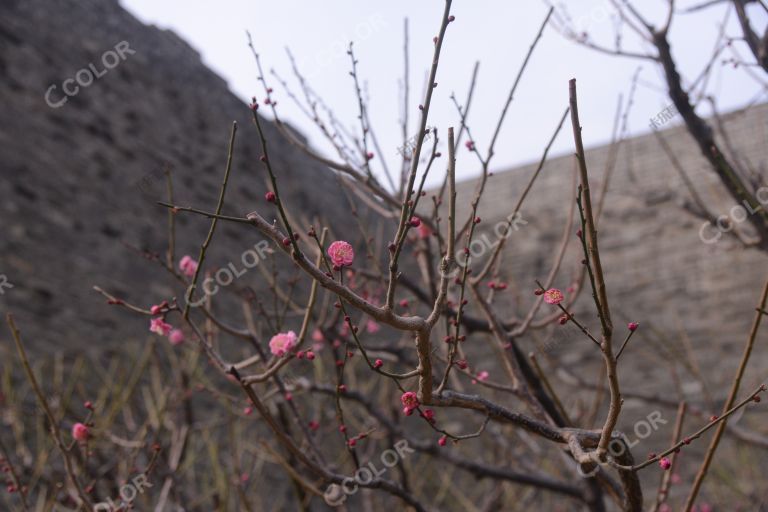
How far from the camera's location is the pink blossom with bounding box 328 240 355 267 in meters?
1.21

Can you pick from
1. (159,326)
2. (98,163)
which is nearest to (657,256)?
(98,163)

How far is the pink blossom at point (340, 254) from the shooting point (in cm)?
121

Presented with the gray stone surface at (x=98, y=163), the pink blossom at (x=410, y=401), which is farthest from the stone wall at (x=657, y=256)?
the pink blossom at (x=410, y=401)

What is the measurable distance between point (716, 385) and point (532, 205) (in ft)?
8.14

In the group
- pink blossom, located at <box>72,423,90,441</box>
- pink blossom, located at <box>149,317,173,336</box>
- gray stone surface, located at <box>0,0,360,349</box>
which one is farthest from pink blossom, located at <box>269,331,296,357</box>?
gray stone surface, located at <box>0,0,360,349</box>

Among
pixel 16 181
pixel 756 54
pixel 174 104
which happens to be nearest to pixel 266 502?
pixel 16 181

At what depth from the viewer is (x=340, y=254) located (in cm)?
122

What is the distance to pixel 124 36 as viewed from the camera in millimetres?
5254

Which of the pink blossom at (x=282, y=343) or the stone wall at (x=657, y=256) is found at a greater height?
the stone wall at (x=657, y=256)

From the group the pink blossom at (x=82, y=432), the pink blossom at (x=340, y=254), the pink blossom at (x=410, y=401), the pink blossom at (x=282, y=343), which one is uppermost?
the pink blossom at (x=340, y=254)

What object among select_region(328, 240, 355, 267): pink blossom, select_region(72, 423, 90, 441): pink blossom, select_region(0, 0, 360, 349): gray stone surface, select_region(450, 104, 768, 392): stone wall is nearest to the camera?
select_region(328, 240, 355, 267): pink blossom

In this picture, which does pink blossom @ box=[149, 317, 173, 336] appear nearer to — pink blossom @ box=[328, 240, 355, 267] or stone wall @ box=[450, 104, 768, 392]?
pink blossom @ box=[328, 240, 355, 267]

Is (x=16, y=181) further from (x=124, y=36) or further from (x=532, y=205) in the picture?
(x=532, y=205)

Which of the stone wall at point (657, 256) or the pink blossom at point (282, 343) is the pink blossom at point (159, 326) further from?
the stone wall at point (657, 256)
